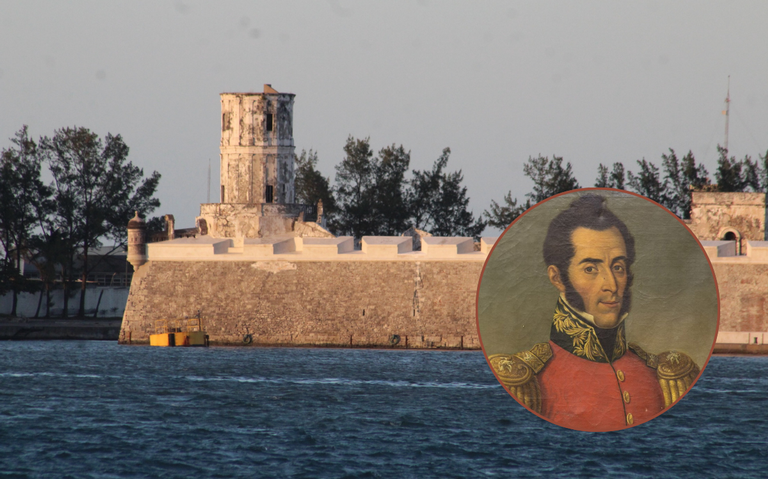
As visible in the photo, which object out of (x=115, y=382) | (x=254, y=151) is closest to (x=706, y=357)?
(x=115, y=382)

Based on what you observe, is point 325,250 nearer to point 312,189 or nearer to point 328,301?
point 328,301

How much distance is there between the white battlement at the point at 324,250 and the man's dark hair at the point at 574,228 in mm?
25048

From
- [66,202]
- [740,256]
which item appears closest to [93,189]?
[66,202]

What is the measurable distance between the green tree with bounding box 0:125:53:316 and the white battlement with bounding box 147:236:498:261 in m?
11.0

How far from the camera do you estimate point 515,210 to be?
197 ft

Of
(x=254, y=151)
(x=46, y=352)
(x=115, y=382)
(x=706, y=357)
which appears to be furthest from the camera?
(x=254, y=151)

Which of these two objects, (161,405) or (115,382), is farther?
(115,382)

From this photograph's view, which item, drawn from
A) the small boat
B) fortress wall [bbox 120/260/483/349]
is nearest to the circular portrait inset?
fortress wall [bbox 120/260/483/349]

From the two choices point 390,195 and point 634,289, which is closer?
point 634,289

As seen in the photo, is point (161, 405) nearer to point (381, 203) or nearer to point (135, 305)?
point (135, 305)

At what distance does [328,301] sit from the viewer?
142 ft

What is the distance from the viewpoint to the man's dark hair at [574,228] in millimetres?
17281

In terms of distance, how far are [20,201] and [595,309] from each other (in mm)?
41478

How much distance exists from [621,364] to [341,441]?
8582mm
